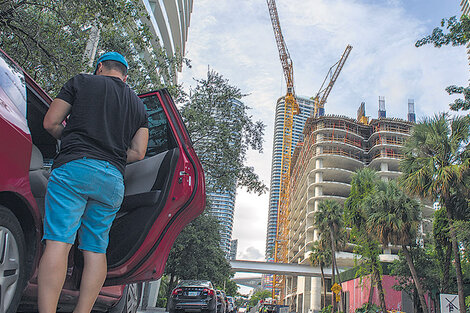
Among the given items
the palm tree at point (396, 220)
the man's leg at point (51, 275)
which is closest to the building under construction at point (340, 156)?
the palm tree at point (396, 220)

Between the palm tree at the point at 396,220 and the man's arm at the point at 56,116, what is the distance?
70.8 ft

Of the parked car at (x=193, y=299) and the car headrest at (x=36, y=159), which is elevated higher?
the car headrest at (x=36, y=159)

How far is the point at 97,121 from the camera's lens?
2.12 m

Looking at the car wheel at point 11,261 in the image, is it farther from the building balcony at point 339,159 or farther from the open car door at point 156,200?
the building balcony at point 339,159

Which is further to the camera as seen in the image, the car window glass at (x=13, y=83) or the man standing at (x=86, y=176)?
the car window glass at (x=13, y=83)

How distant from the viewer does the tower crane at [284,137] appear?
87.3m

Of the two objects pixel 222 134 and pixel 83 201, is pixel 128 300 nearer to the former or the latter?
pixel 83 201

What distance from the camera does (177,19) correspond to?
101 ft

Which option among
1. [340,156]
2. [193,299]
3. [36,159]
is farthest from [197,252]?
[340,156]

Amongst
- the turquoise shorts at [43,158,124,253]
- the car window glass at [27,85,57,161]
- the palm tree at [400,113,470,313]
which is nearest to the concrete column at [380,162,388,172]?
the palm tree at [400,113,470,313]

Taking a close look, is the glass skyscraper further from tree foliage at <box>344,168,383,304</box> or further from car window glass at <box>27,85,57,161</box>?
car window glass at <box>27,85,57,161</box>

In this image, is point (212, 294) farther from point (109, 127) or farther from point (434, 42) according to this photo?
point (434, 42)

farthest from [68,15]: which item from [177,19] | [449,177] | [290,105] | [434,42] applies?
[290,105]

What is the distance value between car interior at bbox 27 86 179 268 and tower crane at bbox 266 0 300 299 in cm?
8646
